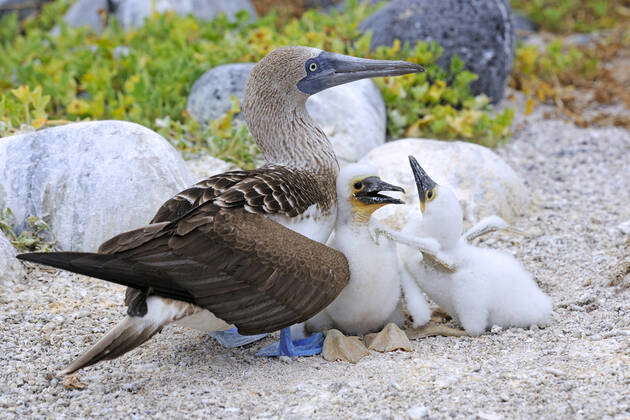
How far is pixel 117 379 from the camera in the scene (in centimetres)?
407

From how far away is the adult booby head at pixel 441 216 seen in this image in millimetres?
4438

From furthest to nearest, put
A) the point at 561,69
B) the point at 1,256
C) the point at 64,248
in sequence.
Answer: the point at 561,69, the point at 64,248, the point at 1,256

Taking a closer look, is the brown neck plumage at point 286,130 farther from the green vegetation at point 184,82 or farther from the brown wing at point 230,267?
the green vegetation at point 184,82

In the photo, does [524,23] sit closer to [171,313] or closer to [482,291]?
[482,291]

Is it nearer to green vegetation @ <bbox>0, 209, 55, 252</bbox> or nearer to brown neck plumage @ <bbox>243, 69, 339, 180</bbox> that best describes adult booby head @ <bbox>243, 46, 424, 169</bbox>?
brown neck plumage @ <bbox>243, 69, 339, 180</bbox>

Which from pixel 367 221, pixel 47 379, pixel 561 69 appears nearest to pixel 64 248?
pixel 47 379

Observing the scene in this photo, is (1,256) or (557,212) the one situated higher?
(1,256)

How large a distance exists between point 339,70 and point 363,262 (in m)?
1.16

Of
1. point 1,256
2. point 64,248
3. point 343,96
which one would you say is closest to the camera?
point 1,256

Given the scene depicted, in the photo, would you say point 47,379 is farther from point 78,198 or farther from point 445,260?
point 445,260

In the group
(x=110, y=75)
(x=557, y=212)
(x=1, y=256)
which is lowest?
(x=557, y=212)

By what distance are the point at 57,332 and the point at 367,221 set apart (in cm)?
171

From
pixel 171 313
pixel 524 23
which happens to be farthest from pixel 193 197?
pixel 524 23

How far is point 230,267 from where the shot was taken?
3.91 meters
